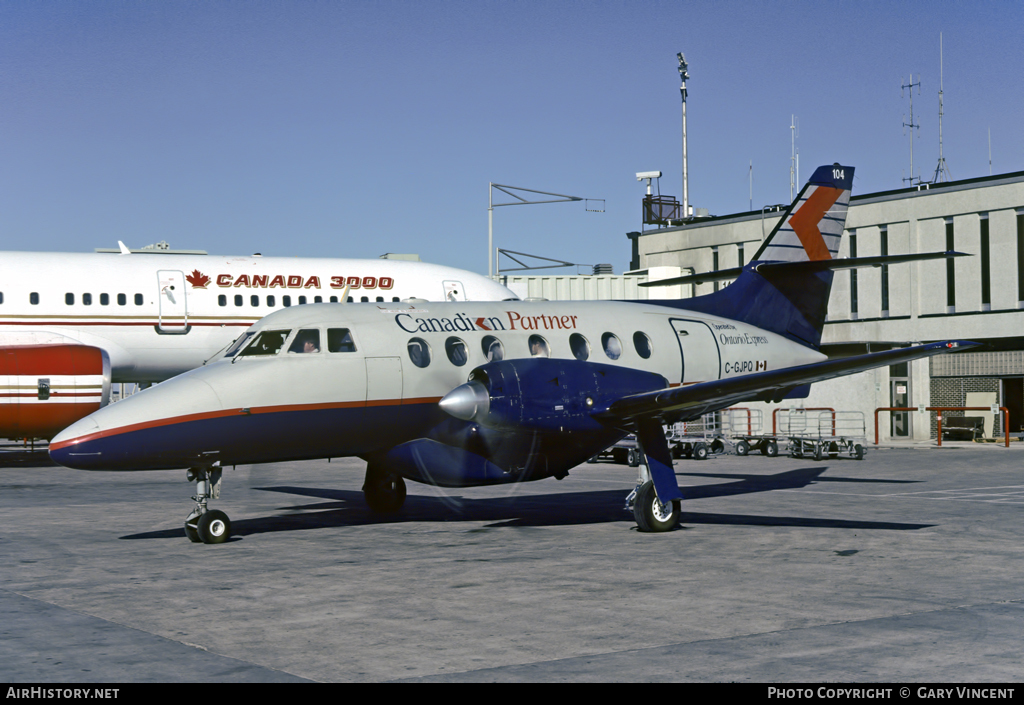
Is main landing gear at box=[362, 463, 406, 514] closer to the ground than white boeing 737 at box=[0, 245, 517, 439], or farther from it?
closer to the ground

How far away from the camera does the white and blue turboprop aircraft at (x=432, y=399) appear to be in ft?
42.9

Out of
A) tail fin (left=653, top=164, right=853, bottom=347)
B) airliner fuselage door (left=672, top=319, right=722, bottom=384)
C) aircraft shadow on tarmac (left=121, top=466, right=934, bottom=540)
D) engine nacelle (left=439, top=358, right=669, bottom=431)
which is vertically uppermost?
tail fin (left=653, top=164, right=853, bottom=347)

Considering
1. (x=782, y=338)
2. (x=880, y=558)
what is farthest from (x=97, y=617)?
(x=782, y=338)

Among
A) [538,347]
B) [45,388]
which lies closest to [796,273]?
[538,347]

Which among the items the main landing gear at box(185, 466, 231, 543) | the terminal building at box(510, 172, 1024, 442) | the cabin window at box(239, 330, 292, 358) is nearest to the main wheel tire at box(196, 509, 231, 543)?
the main landing gear at box(185, 466, 231, 543)

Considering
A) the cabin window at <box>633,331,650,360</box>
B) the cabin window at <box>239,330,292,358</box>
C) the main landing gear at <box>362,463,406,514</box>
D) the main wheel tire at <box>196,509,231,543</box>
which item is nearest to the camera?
the main wheel tire at <box>196,509,231,543</box>

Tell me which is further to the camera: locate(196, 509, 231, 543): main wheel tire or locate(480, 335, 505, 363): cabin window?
locate(480, 335, 505, 363): cabin window

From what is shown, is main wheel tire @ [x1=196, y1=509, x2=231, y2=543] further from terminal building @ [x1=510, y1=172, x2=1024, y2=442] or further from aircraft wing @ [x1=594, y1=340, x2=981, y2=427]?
terminal building @ [x1=510, y1=172, x2=1024, y2=442]

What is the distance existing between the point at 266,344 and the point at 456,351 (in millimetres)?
A: 2759

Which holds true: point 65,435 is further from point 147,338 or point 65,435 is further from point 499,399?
point 147,338

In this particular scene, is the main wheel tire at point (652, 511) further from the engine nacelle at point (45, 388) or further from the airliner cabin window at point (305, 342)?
the engine nacelle at point (45, 388)

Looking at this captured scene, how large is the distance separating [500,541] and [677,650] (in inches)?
245

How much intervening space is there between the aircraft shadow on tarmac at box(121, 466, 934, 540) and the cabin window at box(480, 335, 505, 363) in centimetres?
248

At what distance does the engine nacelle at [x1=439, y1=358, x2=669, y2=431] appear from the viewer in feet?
44.2
